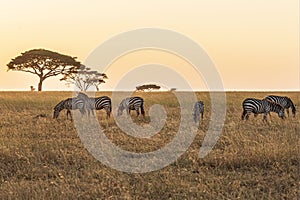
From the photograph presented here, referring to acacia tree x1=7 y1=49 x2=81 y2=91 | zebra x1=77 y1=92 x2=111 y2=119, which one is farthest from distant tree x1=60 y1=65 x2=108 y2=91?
zebra x1=77 y1=92 x2=111 y2=119

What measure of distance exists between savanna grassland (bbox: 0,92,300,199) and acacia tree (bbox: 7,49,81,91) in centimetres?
3322

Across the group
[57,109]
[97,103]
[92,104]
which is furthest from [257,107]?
[57,109]

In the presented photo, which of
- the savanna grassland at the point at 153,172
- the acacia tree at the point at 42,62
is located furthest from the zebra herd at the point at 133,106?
the acacia tree at the point at 42,62

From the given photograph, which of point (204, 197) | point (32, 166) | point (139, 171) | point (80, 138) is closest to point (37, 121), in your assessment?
point (80, 138)

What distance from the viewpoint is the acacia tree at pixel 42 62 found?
45188mm

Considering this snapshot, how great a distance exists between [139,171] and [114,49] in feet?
20.0

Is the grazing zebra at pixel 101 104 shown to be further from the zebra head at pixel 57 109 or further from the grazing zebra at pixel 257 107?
the grazing zebra at pixel 257 107

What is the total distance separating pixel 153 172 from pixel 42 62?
39.8 m

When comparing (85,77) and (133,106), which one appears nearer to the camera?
(133,106)

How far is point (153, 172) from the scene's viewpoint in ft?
28.4

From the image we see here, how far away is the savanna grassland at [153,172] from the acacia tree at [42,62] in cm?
3322

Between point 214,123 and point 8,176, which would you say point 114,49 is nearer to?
point 214,123

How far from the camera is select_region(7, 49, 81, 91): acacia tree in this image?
45188 mm

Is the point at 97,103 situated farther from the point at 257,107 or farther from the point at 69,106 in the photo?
the point at 257,107
